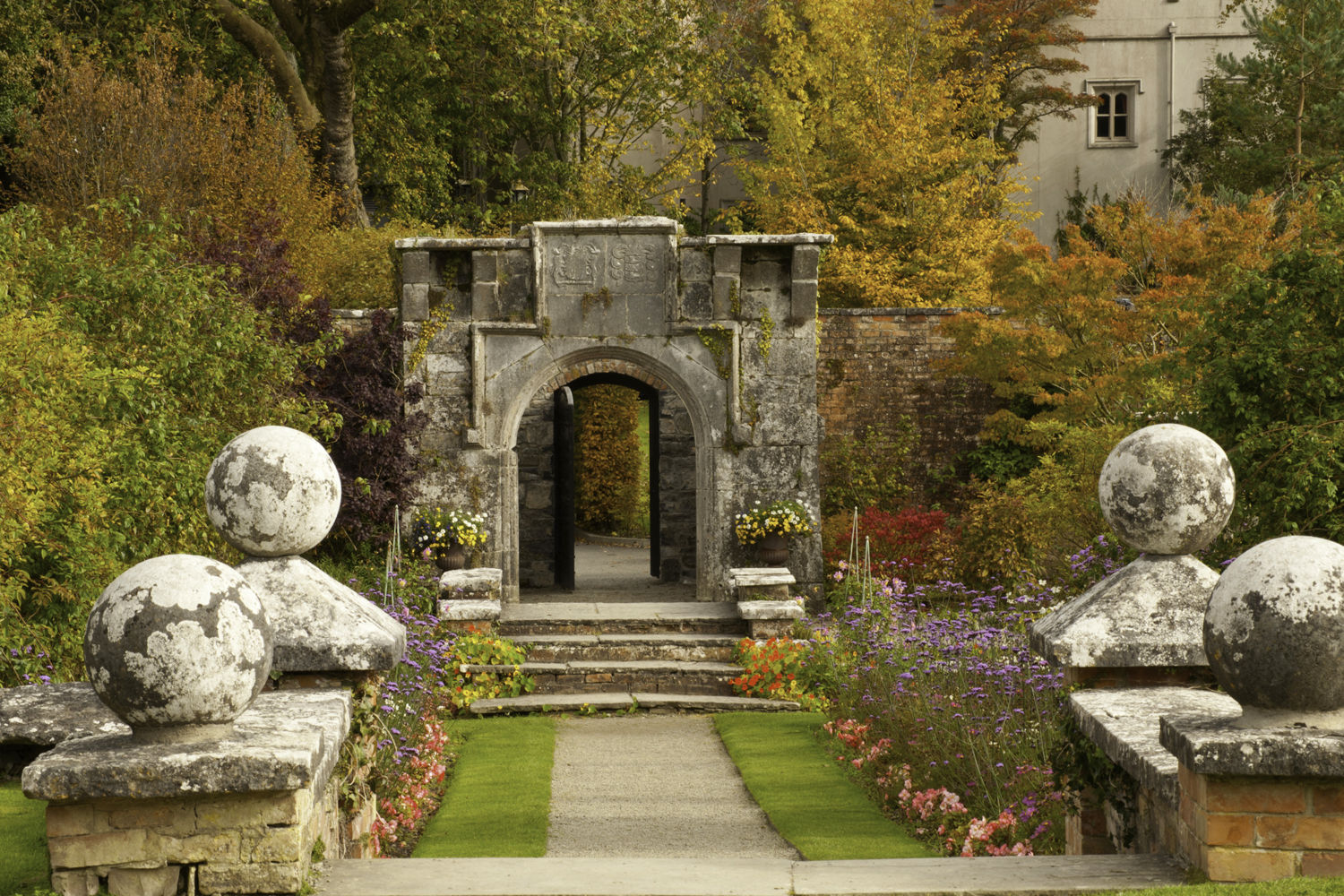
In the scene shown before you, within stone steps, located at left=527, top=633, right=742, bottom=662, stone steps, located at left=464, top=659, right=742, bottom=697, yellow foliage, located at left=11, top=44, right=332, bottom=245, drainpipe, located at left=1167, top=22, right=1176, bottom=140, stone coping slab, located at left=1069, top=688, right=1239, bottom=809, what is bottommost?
stone steps, located at left=464, top=659, right=742, bottom=697

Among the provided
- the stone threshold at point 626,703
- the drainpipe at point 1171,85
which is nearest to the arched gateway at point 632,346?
the stone threshold at point 626,703

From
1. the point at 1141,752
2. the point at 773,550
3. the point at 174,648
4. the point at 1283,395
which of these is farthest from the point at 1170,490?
the point at 773,550

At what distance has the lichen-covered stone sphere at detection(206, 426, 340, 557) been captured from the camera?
15.1 feet

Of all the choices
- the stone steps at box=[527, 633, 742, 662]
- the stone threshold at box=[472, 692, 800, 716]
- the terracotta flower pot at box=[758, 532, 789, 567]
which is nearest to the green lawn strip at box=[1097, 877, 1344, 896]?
the stone threshold at box=[472, 692, 800, 716]

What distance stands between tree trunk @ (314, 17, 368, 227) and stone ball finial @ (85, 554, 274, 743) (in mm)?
15527

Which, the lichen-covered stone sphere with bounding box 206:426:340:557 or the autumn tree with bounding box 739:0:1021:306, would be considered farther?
the autumn tree with bounding box 739:0:1021:306

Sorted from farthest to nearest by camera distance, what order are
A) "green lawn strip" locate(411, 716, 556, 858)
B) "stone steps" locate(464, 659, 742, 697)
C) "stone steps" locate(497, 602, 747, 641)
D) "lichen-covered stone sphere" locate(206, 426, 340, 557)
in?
"stone steps" locate(497, 602, 747, 641)
"stone steps" locate(464, 659, 742, 697)
"green lawn strip" locate(411, 716, 556, 858)
"lichen-covered stone sphere" locate(206, 426, 340, 557)

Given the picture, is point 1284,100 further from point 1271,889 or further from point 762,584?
point 1271,889

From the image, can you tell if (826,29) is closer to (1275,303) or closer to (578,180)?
(578,180)

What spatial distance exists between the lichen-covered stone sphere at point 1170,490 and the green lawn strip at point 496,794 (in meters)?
2.92

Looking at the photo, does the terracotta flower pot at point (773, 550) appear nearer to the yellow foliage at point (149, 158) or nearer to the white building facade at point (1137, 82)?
the yellow foliage at point (149, 158)

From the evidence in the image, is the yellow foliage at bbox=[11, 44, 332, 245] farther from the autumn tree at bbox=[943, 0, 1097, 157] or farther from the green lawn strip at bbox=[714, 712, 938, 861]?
the autumn tree at bbox=[943, 0, 1097, 157]

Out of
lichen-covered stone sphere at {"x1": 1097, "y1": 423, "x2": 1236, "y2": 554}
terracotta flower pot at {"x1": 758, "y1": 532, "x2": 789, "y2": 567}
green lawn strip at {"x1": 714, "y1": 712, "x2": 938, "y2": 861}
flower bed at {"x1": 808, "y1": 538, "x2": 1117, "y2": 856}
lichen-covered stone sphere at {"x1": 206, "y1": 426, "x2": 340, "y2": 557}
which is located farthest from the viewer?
terracotta flower pot at {"x1": 758, "y1": 532, "x2": 789, "y2": 567}

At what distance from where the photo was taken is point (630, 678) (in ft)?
35.1
